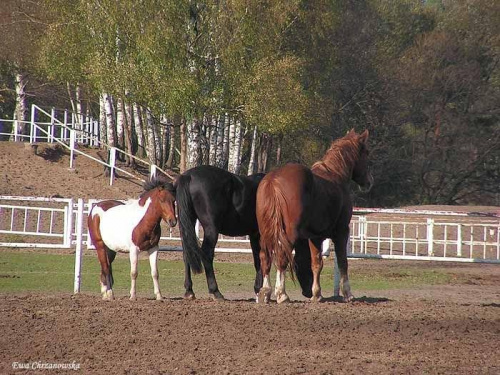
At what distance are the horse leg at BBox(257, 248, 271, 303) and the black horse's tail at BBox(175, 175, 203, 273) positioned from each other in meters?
0.85

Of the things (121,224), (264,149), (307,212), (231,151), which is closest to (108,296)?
(121,224)

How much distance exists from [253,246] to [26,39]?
2780 centimetres

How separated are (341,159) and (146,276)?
6.98 meters

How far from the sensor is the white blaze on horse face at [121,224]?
1212cm

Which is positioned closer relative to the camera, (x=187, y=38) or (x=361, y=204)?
(x=187, y=38)

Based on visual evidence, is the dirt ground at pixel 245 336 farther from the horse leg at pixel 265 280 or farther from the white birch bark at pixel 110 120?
the white birch bark at pixel 110 120

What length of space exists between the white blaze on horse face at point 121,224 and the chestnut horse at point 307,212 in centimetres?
170

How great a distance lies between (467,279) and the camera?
20672 mm

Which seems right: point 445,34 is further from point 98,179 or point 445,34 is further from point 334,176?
point 334,176

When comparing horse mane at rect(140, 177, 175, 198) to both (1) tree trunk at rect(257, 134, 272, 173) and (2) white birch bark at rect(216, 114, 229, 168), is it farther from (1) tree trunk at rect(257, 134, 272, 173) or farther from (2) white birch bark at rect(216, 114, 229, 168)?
(1) tree trunk at rect(257, 134, 272, 173)

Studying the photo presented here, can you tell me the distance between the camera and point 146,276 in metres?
18.8

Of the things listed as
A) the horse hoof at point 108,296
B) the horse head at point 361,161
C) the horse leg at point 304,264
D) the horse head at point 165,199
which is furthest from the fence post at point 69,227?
the horse head at point 361,161

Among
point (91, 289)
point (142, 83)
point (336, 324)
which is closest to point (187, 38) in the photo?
point (142, 83)

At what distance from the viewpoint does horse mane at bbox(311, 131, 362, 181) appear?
1302cm
